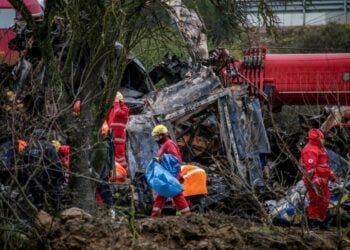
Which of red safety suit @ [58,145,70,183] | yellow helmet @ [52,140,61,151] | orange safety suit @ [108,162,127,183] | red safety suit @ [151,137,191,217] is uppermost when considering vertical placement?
yellow helmet @ [52,140,61,151]

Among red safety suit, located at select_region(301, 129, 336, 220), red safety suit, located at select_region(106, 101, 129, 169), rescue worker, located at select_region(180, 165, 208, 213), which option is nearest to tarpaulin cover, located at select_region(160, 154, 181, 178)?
rescue worker, located at select_region(180, 165, 208, 213)

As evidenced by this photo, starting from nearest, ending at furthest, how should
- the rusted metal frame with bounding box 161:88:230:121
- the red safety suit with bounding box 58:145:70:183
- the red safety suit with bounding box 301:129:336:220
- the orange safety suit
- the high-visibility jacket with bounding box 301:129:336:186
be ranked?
1. the red safety suit with bounding box 58:145:70:183
2. the red safety suit with bounding box 301:129:336:220
3. the high-visibility jacket with bounding box 301:129:336:186
4. the orange safety suit
5. the rusted metal frame with bounding box 161:88:230:121

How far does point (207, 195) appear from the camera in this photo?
51.1 ft

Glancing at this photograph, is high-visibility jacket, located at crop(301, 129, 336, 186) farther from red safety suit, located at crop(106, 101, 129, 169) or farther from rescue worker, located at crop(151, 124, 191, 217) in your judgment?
red safety suit, located at crop(106, 101, 129, 169)

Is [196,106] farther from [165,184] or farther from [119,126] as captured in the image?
[165,184]

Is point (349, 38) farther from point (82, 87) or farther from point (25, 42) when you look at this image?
point (82, 87)

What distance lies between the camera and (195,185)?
14875mm

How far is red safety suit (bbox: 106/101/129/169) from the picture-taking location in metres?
17.0

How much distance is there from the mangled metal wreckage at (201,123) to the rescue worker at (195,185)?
1.34 m

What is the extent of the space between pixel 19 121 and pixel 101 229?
1649mm

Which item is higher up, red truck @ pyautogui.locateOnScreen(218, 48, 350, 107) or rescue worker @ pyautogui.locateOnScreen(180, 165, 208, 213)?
red truck @ pyautogui.locateOnScreen(218, 48, 350, 107)

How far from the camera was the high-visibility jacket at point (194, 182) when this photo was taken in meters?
14.8

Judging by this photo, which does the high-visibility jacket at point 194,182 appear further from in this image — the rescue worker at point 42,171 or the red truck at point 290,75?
the red truck at point 290,75

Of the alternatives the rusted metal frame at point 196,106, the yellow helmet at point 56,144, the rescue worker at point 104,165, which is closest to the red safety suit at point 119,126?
the rusted metal frame at point 196,106
